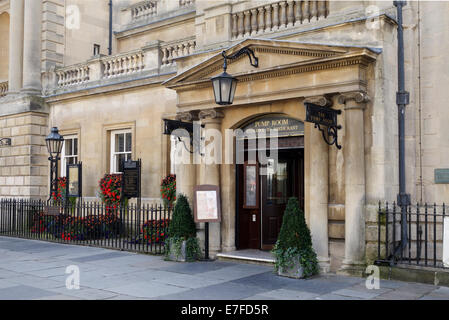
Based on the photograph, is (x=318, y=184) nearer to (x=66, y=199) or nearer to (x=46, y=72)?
(x=66, y=199)

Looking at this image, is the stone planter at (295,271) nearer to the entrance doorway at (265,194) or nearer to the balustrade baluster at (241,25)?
the entrance doorway at (265,194)

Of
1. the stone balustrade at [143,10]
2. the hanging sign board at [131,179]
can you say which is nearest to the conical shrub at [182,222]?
the hanging sign board at [131,179]

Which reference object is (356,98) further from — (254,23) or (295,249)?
(254,23)

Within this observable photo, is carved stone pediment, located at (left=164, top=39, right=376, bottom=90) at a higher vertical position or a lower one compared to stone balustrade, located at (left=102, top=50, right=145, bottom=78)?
lower

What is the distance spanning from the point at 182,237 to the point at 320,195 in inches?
137

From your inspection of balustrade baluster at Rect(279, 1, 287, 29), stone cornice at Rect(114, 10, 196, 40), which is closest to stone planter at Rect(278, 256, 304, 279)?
balustrade baluster at Rect(279, 1, 287, 29)

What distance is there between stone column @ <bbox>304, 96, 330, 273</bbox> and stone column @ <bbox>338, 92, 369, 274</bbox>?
18.6 inches

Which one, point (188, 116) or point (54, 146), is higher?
point (188, 116)

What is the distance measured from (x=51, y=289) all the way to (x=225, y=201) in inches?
186

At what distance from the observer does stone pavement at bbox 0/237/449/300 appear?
7.83m

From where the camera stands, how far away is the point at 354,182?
9.47m

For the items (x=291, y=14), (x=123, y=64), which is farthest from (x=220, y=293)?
(x=123, y=64)

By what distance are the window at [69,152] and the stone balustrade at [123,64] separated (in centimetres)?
300

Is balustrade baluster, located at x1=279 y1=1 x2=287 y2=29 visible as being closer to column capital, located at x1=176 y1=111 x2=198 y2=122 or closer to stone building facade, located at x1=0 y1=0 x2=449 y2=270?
stone building facade, located at x1=0 y1=0 x2=449 y2=270
